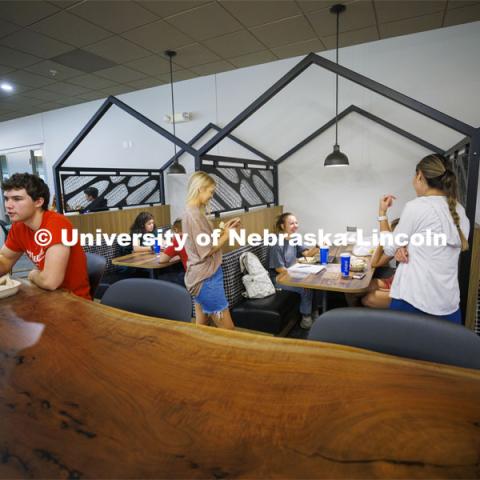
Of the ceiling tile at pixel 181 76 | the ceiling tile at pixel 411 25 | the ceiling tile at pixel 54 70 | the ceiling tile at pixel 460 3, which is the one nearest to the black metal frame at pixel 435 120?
the ceiling tile at pixel 460 3

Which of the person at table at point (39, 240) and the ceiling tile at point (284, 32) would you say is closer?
the person at table at point (39, 240)

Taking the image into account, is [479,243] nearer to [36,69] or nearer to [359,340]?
[359,340]

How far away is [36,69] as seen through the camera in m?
4.50

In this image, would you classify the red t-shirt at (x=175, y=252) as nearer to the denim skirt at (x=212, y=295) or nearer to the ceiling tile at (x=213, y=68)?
the denim skirt at (x=212, y=295)

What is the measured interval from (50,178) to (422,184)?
7490mm

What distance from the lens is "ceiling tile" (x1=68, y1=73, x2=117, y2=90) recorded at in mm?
4899

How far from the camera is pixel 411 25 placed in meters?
3.64

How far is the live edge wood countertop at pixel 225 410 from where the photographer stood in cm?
56

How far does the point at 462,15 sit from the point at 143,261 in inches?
162

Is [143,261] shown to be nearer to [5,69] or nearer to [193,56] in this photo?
[193,56]

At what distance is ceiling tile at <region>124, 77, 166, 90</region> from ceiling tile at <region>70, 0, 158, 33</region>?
1720mm

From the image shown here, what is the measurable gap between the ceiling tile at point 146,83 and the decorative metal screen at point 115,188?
1.46 m

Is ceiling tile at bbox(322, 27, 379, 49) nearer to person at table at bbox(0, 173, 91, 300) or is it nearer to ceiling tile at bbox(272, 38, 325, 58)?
ceiling tile at bbox(272, 38, 325, 58)

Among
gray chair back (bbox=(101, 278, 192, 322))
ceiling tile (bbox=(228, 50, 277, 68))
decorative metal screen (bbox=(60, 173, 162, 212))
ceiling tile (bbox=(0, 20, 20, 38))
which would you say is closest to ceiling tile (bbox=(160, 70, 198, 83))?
ceiling tile (bbox=(228, 50, 277, 68))
